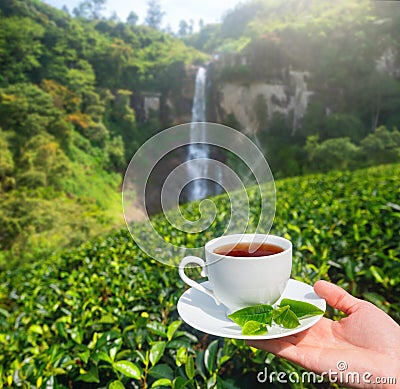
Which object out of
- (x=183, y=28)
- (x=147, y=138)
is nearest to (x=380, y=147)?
(x=147, y=138)

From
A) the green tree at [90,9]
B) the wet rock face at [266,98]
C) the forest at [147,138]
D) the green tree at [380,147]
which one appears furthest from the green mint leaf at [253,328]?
the green tree at [90,9]

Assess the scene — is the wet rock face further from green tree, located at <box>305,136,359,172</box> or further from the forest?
green tree, located at <box>305,136,359,172</box>

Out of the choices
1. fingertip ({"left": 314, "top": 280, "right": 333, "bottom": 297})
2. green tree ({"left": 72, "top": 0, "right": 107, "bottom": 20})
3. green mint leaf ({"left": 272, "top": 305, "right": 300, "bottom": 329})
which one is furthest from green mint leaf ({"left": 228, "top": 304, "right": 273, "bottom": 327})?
green tree ({"left": 72, "top": 0, "right": 107, "bottom": 20})

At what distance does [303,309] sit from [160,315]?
0.36m

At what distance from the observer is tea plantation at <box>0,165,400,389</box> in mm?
A: 594

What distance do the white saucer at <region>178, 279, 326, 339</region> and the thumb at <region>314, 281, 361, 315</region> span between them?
0.5 inches

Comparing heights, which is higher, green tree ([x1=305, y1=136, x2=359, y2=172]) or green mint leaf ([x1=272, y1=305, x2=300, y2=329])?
green mint leaf ([x1=272, y1=305, x2=300, y2=329])

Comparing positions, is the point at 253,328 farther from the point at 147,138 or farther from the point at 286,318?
the point at 147,138

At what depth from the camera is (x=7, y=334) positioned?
87 centimetres

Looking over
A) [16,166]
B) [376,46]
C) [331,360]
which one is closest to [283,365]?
[331,360]

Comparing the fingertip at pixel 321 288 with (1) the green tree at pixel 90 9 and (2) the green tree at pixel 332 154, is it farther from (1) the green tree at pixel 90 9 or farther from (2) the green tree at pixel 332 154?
(1) the green tree at pixel 90 9

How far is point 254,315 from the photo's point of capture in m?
0.53

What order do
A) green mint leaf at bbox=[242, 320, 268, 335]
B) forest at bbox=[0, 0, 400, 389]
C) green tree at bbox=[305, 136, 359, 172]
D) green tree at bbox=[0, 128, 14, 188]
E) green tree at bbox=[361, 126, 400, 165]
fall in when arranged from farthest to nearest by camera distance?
green tree at bbox=[305, 136, 359, 172], green tree at bbox=[361, 126, 400, 165], green tree at bbox=[0, 128, 14, 188], forest at bbox=[0, 0, 400, 389], green mint leaf at bbox=[242, 320, 268, 335]

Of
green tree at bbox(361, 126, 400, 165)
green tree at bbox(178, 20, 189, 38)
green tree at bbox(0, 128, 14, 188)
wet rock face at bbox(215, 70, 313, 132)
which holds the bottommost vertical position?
green tree at bbox(0, 128, 14, 188)
